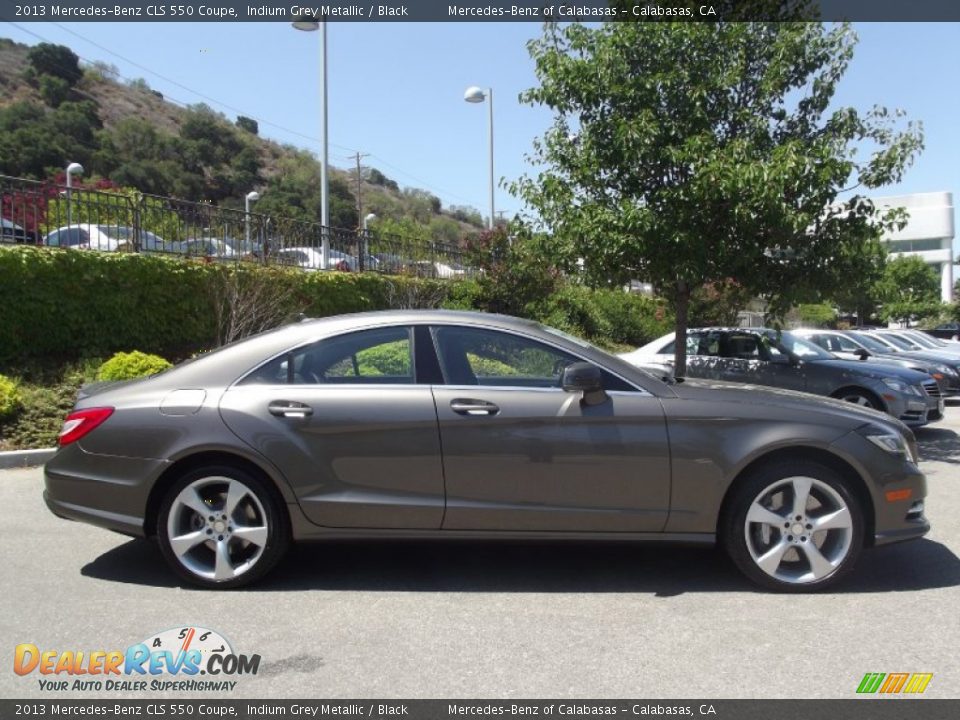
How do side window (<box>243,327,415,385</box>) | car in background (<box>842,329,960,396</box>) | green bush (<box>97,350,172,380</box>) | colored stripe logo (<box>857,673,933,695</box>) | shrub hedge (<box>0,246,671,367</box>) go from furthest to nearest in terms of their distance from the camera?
car in background (<box>842,329,960,396</box>) → shrub hedge (<box>0,246,671,367</box>) → green bush (<box>97,350,172,380</box>) → side window (<box>243,327,415,385</box>) → colored stripe logo (<box>857,673,933,695</box>)

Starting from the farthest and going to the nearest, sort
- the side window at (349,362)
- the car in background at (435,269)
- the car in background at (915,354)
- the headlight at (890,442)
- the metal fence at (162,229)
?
the car in background at (435,269)
the car in background at (915,354)
the metal fence at (162,229)
the side window at (349,362)
the headlight at (890,442)

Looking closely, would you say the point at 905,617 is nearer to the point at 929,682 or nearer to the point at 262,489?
the point at 929,682

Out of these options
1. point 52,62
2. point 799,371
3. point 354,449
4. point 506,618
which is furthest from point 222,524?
point 52,62

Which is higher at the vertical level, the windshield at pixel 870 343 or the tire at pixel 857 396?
the windshield at pixel 870 343

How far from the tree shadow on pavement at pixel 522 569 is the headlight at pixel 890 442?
78 centimetres

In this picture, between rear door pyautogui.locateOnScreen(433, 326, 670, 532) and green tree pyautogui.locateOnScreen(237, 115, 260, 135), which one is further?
green tree pyautogui.locateOnScreen(237, 115, 260, 135)

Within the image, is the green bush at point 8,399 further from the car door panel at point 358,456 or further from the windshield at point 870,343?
the windshield at point 870,343

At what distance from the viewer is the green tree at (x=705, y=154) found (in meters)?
8.24

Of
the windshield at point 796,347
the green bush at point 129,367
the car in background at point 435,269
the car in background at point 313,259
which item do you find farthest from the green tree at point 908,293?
the green bush at point 129,367

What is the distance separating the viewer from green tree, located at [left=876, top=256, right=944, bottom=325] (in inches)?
1940

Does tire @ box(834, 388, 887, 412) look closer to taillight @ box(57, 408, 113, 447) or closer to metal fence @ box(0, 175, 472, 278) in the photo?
taillight @ box(57, 408, 113, 447)

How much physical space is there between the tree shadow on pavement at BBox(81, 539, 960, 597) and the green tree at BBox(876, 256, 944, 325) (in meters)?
48.2

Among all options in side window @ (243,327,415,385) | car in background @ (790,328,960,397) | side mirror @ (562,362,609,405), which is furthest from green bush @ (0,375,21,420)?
car in background @ (790,328,960,397)

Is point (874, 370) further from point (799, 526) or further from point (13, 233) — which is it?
point (13, 233)
